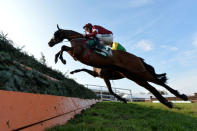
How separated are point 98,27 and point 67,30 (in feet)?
2.68

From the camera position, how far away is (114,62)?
362 cm

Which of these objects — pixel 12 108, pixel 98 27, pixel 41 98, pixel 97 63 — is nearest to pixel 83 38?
pixel 98 27

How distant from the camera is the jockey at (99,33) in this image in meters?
3.63

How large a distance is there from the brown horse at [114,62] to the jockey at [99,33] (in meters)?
0.23

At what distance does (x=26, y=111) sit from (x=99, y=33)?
2.64m

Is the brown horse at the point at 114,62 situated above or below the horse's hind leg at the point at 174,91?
above

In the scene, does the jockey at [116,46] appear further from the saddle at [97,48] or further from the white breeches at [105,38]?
the saddle at [97,48]

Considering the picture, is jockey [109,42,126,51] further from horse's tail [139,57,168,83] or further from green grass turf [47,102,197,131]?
green grass turf [47,102,197,131]

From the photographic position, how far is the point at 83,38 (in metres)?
3.73

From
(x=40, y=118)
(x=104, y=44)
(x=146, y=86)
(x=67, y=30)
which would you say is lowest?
(x=40, y=118)

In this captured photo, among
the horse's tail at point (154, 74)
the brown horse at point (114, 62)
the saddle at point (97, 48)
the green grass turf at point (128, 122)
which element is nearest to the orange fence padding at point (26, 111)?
the green grass turf at point (128, 122)

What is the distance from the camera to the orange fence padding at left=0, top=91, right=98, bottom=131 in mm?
1208

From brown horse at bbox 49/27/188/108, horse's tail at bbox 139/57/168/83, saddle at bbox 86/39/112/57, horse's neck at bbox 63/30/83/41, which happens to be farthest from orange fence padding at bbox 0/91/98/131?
horse's tail at bbox 139/57/168/83

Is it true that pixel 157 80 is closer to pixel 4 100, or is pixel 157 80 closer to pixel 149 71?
pixel 149 71
